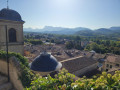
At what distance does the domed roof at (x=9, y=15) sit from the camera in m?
9.87

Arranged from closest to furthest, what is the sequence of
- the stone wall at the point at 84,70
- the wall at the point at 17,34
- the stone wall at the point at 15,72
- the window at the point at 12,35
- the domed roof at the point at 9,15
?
the stone wall at the point at 15,72
the domed roof at the point at 9,15
the wall at the point at 17,34
the window at the point at 12,35
the stone wall at the point at 84,70

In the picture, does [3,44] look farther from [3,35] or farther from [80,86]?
[80,86]

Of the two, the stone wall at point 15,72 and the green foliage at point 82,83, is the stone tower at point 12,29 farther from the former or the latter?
the green foliage at point 82,83

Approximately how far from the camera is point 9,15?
10.1m

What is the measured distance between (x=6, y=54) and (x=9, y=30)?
6.33 m

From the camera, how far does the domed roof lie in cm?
987

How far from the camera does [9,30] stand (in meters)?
10.6

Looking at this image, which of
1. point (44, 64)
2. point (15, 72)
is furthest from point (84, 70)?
point (44, 64)

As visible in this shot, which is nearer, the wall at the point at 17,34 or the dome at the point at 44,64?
the dome at the point at 44,64

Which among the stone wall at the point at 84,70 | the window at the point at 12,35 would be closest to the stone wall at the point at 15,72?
the window at the point at 12,35

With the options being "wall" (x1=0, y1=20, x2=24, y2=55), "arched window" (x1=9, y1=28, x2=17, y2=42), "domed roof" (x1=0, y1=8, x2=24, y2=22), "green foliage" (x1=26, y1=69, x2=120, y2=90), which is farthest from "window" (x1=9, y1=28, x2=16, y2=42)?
"green foliage" (x1=26, y1=69, x2=120, y2=90)

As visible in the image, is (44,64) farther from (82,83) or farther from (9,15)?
(9,15)

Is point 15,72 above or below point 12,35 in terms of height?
below

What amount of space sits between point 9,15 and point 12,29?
1.45 metres
